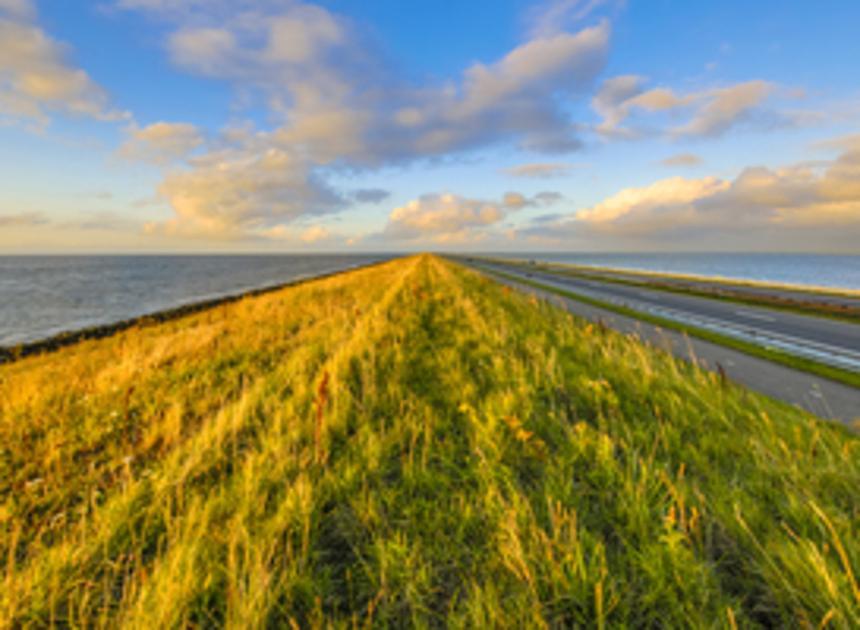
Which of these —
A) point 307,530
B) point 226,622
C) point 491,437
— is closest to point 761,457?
point 491,437

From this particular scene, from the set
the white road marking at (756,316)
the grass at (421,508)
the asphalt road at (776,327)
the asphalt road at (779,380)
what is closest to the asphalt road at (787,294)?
the asphalt road at (776,327)

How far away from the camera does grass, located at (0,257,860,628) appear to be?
1922 mm

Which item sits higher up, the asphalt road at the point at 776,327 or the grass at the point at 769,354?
the grass at the point at 769,354

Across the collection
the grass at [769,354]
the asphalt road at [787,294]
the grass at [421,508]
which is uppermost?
the grass at [421,508]

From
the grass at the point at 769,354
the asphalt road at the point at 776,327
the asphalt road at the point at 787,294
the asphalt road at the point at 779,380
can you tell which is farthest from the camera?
the asphalt road at the point at 787,294

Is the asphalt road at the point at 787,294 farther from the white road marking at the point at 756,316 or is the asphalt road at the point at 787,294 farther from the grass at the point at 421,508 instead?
the grass at the point at 421,508

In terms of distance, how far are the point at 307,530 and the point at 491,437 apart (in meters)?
1.94

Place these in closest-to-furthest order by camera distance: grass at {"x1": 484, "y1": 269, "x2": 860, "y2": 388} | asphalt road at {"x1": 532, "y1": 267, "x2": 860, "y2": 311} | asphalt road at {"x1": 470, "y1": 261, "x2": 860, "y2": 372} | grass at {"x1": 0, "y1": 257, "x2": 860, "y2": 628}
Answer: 1. grass at {"x1": 0, "y1": 257, "x2": 860, "y2": 628}
2. grass at {"x1": 484, "y1": 269, "x2": 860, "y2": 388}
3. asphalt road at {"x1": 470, "y1": 261, "x2": 860, "y2": 372}
4. asphalt road at {"x1": 532, "y1": 267, "x2": 860, "y2": 311}

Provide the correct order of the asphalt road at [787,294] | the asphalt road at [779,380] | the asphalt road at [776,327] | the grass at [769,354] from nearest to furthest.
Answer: the asphalt road at [779,380] → the grass at [769,354] → the asphalt road at [776,327] → the asphalt road at [787,294]

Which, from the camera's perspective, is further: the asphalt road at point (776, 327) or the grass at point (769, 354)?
the asphalt road at point (776, 327)

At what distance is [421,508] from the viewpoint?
279 cm

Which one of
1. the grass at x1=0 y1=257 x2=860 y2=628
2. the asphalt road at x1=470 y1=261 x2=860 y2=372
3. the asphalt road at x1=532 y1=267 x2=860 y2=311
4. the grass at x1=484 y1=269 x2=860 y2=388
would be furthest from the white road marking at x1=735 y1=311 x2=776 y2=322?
the grass at x1=0 y1=257 x2=860 y2=628

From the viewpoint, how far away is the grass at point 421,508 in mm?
1922

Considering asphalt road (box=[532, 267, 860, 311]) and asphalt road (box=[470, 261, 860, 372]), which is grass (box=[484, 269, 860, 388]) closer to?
asphalt road (box=[470, 261, 860, 372])
